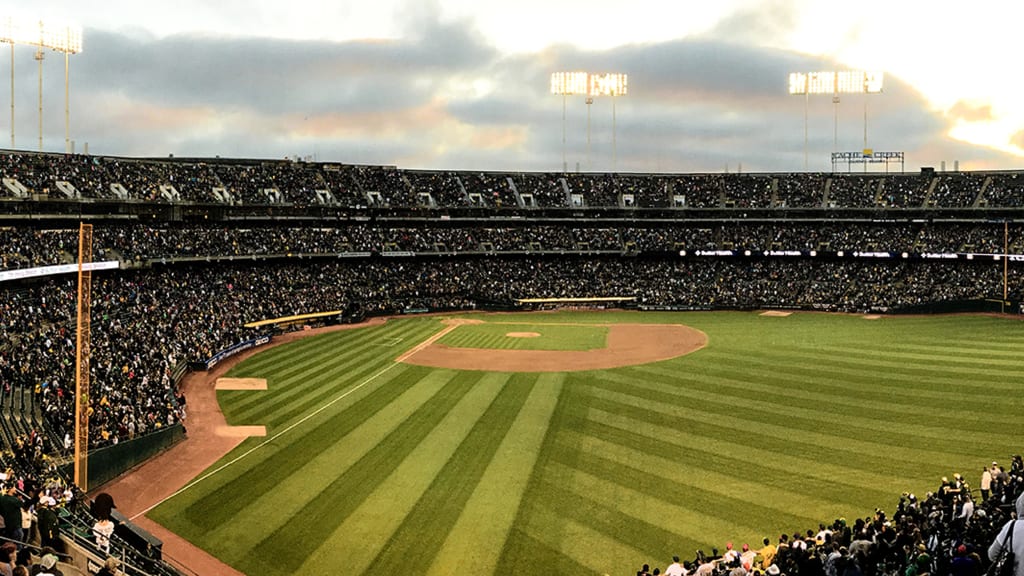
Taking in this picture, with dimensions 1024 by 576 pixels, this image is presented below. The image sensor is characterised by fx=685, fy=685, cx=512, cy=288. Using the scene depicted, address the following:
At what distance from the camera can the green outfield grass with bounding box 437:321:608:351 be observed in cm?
4366

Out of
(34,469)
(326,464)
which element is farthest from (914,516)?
(34,469)

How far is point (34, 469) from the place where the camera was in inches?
683

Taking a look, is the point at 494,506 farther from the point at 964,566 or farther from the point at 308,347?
the point at 308,347

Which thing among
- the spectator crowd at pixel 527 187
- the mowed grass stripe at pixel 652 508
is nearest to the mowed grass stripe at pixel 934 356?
the mowed grass stripe at pixel 652 508

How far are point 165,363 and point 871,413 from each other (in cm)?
2947

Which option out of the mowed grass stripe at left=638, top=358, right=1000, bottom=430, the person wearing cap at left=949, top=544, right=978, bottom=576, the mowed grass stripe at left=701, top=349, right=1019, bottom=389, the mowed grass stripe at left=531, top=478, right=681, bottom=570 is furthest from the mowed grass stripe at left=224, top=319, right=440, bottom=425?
the person wearing cap at left=949, top=544, right=978, bottom=576

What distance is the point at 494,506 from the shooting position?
1794cm

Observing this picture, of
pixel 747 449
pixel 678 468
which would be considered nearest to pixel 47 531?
pixel 678 468

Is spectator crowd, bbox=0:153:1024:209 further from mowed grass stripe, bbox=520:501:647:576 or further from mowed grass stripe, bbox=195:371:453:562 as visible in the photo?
mowed grass stripe, bbox=520:501:647:576

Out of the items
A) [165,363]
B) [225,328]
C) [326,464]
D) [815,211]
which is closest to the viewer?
[326,464]

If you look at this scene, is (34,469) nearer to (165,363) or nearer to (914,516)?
(165,363)

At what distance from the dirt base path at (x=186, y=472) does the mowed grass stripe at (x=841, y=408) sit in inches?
726

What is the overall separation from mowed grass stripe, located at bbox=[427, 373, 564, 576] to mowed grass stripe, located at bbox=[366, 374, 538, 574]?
0.23 m

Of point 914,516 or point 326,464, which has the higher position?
point 914,516
